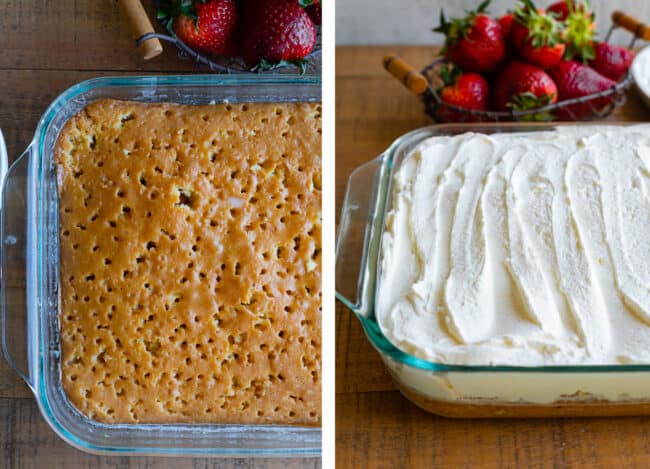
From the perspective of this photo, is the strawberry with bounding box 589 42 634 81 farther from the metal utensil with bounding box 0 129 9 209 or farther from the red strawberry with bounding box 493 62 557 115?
the metal utensil with bounding box 0 129 9 209

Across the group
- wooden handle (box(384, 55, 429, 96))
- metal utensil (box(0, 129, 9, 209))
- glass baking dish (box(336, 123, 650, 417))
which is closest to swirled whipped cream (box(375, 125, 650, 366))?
glass baking dish (box(336, 123, 650, 417))

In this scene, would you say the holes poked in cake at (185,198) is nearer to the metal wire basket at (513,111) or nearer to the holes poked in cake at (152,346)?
the holes poked in cake at (152,346)

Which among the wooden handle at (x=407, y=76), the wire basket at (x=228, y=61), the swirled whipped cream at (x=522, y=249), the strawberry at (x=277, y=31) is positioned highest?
the strawberry at (x=277, y=31)

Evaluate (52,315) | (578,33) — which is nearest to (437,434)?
(52,315)

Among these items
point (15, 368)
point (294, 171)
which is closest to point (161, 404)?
point (15, 368)

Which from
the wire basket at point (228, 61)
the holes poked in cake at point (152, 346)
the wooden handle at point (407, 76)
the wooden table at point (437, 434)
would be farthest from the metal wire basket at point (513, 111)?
the holes poked in cake at point (152, 346)

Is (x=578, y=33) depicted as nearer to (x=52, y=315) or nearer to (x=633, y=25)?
(x=633, y=25)

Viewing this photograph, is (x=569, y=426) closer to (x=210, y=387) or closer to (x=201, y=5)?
(x=210, y=387)
